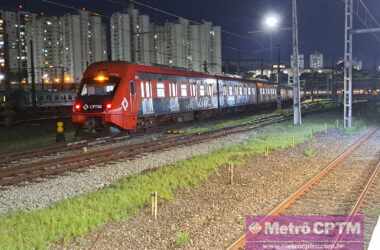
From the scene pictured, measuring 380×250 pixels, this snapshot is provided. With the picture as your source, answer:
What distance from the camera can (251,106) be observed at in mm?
43500

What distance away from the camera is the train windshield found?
804 inches

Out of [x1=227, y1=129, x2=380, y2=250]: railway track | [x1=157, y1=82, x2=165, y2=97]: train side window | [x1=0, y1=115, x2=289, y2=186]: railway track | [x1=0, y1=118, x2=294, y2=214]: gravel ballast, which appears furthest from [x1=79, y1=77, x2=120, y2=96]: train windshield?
[x1=227, y1=129, x2=380, y2=250]: railway track

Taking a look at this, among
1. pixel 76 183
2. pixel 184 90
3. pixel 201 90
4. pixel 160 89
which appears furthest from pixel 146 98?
pixel 76 183

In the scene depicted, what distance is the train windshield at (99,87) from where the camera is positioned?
2042cm

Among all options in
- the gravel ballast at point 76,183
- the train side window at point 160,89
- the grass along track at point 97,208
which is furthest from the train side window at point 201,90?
the grass along track at point 97,208

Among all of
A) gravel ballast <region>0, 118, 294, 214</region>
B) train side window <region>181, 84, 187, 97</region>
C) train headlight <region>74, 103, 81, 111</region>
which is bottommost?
gravel ballast <region>0, 118, 294, 214</region>

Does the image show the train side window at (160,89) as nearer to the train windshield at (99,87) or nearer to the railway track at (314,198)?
the train windshield at (99,87)

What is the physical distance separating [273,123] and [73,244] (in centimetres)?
2456

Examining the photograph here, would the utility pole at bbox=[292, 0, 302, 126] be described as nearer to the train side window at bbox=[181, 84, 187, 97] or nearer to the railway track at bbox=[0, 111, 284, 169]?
the train side window at bbox=[181, 84, 187, 97]

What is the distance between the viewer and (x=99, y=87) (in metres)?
20.8

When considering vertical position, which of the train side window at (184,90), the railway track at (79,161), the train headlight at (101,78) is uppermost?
the train headlight at (101,78)

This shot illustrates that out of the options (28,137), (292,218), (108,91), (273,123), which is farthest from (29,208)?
(273,123)

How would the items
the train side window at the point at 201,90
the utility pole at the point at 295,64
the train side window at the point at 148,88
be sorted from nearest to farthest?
the train side window at the point at 148,88 < the utility pole at the point at 295,64 < the train side window at the point at 201,90

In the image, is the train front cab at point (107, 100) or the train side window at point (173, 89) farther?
the train side window at point (173, 89)
